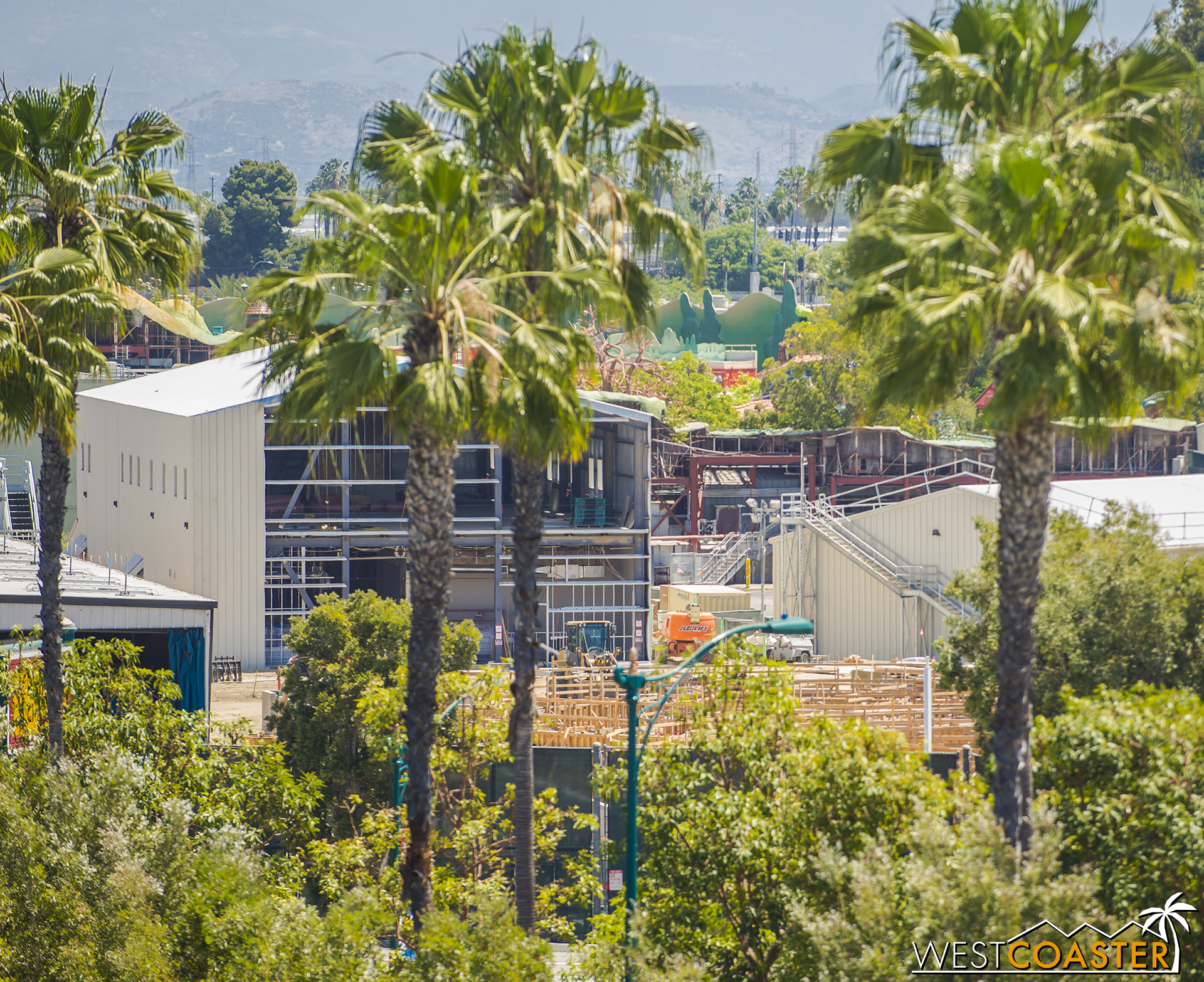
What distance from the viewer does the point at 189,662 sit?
117ft

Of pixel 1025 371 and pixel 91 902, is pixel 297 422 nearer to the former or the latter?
pixel 91 902

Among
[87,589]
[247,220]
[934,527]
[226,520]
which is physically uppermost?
[247,220]

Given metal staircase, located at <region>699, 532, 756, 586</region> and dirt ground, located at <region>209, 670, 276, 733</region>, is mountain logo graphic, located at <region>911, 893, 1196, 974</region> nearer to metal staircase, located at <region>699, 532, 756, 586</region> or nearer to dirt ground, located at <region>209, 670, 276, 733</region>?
dirt ground, located at <region>209, 670, 276, 733</region>

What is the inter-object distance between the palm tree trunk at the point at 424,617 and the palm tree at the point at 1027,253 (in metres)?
5.48

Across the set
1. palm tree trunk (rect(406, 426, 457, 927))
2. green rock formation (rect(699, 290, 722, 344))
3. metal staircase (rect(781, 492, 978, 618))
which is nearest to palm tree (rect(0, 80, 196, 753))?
palm tree trunk (rect(406, 426, 457, 927))

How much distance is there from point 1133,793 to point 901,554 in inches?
1248

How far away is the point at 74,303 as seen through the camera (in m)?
21.3

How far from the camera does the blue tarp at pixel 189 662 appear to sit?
3575cm

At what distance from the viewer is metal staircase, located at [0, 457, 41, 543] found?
164 feet

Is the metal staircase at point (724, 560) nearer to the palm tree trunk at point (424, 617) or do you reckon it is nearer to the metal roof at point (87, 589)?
the metal roof at point (87, 589)

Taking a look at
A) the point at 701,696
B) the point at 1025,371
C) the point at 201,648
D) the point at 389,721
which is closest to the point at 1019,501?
the point at 1025,371

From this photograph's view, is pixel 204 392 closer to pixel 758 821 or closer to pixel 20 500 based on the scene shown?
pixel 20 500

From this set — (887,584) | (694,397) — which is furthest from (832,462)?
(887,584)

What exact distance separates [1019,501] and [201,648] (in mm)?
25731
